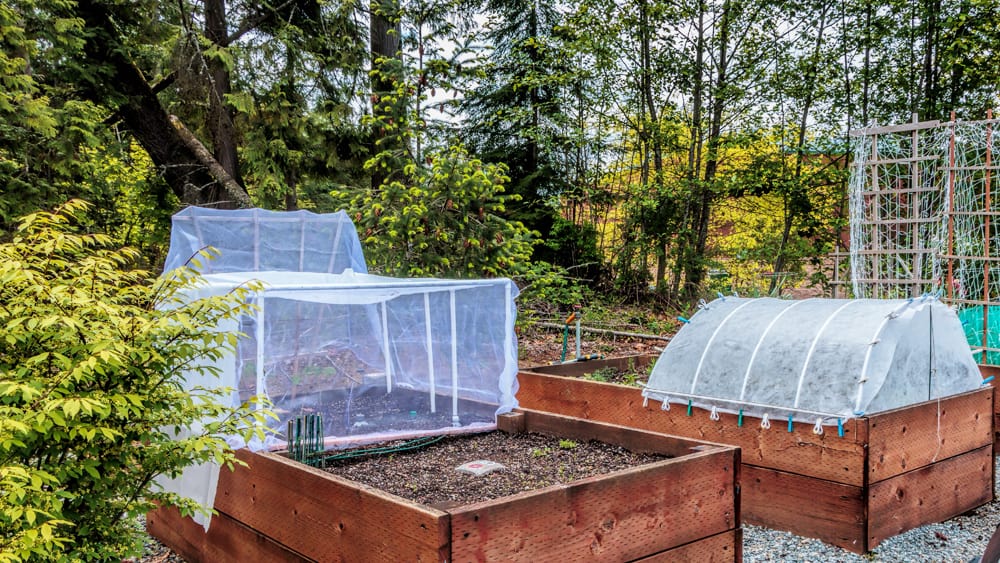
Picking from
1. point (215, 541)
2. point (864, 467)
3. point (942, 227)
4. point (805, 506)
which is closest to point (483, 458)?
point (215, 541)

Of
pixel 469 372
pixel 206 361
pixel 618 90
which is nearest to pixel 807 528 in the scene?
pixel 469 372

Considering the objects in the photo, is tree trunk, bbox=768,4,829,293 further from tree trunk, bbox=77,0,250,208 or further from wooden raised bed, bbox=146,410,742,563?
wooden raised bed, bbox=146,410,742,563

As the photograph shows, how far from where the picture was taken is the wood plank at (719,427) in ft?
12.4

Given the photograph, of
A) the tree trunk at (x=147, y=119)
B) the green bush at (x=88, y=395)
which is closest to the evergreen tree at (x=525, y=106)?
the tree trunk at (x=147, y=119)

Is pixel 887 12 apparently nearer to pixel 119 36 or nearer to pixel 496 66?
pixel 496 66

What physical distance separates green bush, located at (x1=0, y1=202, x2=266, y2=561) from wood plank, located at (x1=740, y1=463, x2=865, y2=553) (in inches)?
116

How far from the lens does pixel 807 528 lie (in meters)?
3.90

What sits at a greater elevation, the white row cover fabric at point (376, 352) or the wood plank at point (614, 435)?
the white row cover fabric at point (376, 352)

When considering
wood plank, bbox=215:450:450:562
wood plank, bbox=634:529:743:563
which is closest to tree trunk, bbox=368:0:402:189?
wood plank, bbox=215:450:450:562

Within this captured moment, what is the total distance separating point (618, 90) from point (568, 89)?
1099 millimetres

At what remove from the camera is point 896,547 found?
3791mm

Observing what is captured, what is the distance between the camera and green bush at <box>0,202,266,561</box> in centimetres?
213

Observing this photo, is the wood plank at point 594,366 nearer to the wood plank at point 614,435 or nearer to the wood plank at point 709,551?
the wood plank at point 614,435

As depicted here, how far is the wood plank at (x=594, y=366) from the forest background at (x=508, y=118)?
4.41 feet
